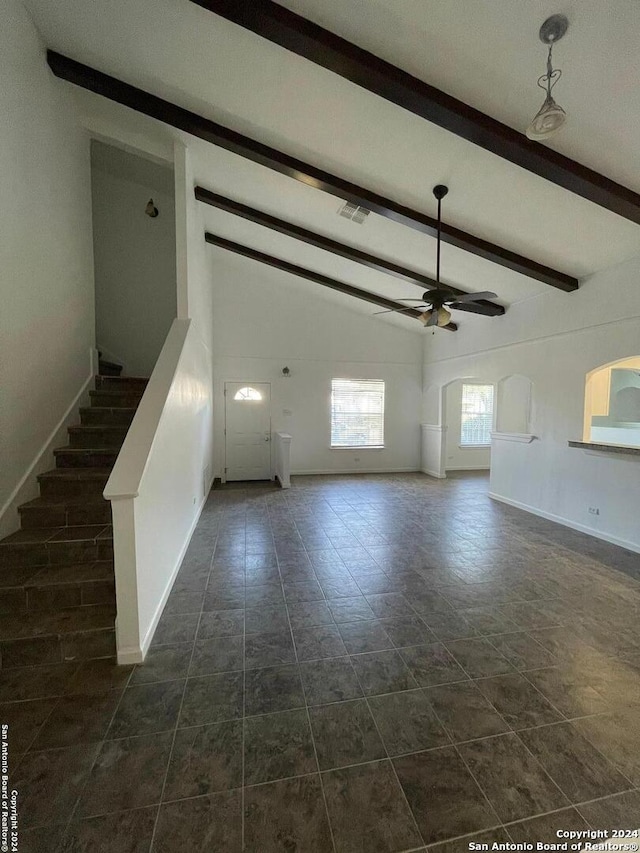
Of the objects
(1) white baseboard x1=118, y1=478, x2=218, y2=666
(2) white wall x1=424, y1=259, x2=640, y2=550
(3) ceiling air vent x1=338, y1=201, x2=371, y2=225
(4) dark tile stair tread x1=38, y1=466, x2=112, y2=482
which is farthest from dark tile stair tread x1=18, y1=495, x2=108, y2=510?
(2) white wall x1=424, y1=259, x2=640, y2=550

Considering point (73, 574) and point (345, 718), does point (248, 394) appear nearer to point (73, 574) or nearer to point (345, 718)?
point (73, 574)

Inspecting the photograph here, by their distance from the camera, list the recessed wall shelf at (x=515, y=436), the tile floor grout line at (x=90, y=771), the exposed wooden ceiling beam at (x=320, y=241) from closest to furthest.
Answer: the tile floor grout line at (x=90, y=771) → the exposed wooden ceiling beam at (x=320, y=241) → the recessed wall shelf at (x=515, y=436)

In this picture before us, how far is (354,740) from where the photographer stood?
5.53ft

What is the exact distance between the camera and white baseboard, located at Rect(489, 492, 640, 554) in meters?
3.92

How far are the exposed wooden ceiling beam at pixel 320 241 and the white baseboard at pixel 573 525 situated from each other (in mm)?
2873

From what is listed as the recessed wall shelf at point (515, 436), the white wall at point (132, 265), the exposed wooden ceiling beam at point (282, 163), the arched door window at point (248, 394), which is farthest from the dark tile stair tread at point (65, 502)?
the recessed wall shelf at point (515, 436)

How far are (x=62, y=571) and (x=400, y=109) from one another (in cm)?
421

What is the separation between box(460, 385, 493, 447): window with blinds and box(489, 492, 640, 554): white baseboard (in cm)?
296

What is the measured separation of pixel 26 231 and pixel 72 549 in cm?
252

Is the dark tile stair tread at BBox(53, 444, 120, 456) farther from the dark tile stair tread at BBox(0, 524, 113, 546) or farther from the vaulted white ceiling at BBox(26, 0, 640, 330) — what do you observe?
the vaulted white ceiling at BBox(26, 0, 640, 330)

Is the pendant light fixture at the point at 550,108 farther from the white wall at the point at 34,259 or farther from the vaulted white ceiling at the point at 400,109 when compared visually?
the white wall at the point at 34,259

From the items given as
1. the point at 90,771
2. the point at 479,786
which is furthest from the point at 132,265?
the point at 479,786

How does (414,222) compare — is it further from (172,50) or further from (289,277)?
(289,277)

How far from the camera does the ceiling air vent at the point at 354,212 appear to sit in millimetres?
4094
